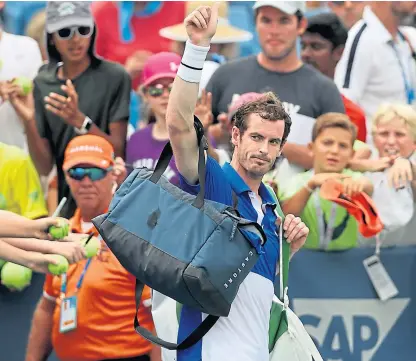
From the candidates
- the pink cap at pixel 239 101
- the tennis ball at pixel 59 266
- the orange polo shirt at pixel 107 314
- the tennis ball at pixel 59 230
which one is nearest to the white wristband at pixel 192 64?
the tennis ball at pixel 59 230

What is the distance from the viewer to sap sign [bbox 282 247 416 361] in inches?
290

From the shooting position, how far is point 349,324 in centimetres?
739

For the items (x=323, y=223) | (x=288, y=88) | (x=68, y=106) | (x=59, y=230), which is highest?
(x=288, y=88)

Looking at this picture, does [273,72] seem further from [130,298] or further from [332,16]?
[130,298]

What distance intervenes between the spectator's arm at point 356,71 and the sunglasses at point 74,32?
1.82 metres

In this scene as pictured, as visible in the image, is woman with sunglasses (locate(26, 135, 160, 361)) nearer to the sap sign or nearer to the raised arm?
the sap sign

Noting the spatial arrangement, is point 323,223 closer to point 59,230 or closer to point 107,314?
point 107,314

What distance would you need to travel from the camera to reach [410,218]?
734 cm

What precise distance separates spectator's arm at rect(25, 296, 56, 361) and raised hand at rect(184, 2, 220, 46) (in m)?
2.69

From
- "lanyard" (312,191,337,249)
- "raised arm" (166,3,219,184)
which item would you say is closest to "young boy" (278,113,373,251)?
"lanyard" (312,191,337,249)

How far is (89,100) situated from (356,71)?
1903 millimetres

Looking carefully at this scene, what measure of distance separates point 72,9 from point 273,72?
1.36 metres

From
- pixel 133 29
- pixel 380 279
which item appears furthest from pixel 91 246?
pixel 133 29

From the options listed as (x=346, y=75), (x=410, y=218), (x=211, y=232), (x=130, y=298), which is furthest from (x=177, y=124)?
(x=346, y=75)
